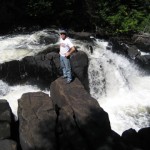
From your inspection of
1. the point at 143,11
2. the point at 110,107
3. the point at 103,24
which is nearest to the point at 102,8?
the point at 103,24

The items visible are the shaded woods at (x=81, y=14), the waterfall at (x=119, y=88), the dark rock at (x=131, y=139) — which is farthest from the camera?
the shaded woods at (x=81, y=14)

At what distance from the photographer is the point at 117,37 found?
2173 cm

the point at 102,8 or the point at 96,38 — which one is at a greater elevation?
the point at 102,8

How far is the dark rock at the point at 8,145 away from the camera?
33.6ft

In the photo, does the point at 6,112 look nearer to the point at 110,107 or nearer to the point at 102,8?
the point at 110,107

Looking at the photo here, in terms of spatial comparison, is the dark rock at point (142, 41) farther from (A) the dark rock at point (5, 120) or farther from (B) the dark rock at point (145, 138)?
(A) the dark rock at point (5, 120)

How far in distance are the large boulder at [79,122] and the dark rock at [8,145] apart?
1460 millimetres

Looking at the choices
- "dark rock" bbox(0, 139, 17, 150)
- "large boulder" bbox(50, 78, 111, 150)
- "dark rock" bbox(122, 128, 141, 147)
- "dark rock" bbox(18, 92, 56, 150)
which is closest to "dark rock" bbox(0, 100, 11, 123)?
"dark rock" bbox(18, 92, 56, 150)

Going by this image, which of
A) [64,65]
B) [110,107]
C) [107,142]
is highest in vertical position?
[64,65]

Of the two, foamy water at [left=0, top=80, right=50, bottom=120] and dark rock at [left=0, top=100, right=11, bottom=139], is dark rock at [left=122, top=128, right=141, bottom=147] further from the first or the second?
foamy water at [left=0, top=80, right=50, bottom=120]

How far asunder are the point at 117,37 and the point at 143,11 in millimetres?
3330

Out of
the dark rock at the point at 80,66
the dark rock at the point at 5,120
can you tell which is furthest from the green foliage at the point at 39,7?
the dark rock at the point at 5,120

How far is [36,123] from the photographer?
10.8 m

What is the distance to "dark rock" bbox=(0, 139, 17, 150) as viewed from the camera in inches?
403
